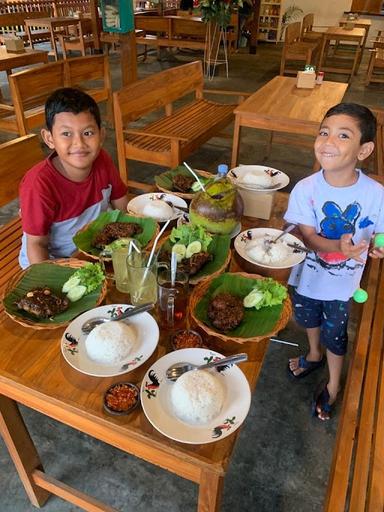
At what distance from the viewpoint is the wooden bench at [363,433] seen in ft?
3.39

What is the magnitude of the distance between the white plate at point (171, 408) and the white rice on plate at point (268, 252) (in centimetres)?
47

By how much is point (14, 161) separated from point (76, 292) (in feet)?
3.69

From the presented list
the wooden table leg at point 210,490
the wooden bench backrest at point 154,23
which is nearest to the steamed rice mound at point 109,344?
the wooden table leg at point 210,490

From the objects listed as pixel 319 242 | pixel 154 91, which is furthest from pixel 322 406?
pixel 154 91

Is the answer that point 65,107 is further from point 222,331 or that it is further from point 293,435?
point 293,435

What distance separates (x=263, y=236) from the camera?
4.77 ft

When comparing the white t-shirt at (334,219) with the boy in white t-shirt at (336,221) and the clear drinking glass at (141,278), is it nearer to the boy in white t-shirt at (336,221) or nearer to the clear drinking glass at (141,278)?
the boy in white t-shirt at (336,221)

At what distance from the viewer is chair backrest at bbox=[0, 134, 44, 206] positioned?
190 cm

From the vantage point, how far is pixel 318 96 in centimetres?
346

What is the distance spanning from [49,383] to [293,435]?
1242mm

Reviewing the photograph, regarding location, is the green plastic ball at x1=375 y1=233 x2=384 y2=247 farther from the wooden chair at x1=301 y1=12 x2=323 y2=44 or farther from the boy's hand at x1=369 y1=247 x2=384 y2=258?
the wooden chair at x1=301 y1=12 x2=323 y2=44

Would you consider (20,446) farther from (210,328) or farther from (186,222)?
(186,222)

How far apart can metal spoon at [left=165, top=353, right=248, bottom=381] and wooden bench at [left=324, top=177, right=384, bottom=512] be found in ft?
1.64

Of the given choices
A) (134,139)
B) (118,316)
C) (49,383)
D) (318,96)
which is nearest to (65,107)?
(118,316)
